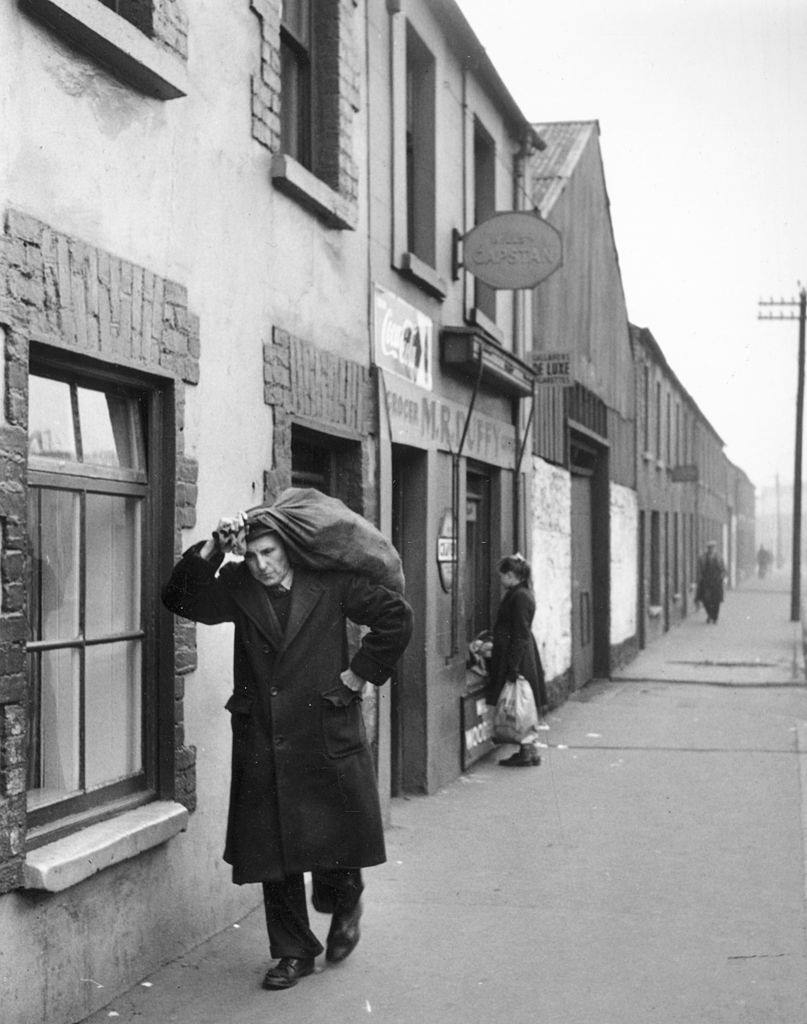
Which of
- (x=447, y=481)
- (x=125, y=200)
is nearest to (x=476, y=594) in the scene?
(x=447, y=481)

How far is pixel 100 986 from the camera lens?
197 inches

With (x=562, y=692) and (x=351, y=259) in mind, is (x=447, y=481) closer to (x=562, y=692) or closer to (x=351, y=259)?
(x=351, y=259)

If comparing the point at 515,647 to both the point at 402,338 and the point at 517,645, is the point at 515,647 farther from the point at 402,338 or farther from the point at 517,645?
the point at 402,338

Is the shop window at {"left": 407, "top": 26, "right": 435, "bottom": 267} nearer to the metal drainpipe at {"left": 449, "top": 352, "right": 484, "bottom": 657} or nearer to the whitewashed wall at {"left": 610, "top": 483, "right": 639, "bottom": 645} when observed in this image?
the metal drainpipe at {"left": 449, "top": 352, "right": 484, "bottom": 657}

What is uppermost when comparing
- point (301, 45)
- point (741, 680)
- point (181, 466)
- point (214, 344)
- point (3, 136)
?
point (301, 45)

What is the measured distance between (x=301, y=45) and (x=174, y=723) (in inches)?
162

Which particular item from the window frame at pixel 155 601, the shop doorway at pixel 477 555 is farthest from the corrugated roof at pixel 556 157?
the window frame at pixel 155 601

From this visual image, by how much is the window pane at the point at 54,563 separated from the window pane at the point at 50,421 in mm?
148

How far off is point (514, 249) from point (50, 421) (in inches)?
242

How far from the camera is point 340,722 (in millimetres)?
5301

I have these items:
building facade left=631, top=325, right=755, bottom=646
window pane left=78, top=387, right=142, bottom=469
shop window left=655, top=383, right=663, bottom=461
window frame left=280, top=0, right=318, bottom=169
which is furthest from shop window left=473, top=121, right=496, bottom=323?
shop window left=655, top=383, right=663, bottom=461

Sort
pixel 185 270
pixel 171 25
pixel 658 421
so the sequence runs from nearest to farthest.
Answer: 1. pixel 171 25
2. pixel 185 270
3. pixel 658 421

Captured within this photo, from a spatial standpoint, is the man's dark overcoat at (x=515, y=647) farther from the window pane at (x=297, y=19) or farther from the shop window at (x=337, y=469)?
the window pane at (x=297, y=19)

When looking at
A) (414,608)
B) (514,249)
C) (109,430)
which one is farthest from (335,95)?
(414,608)
